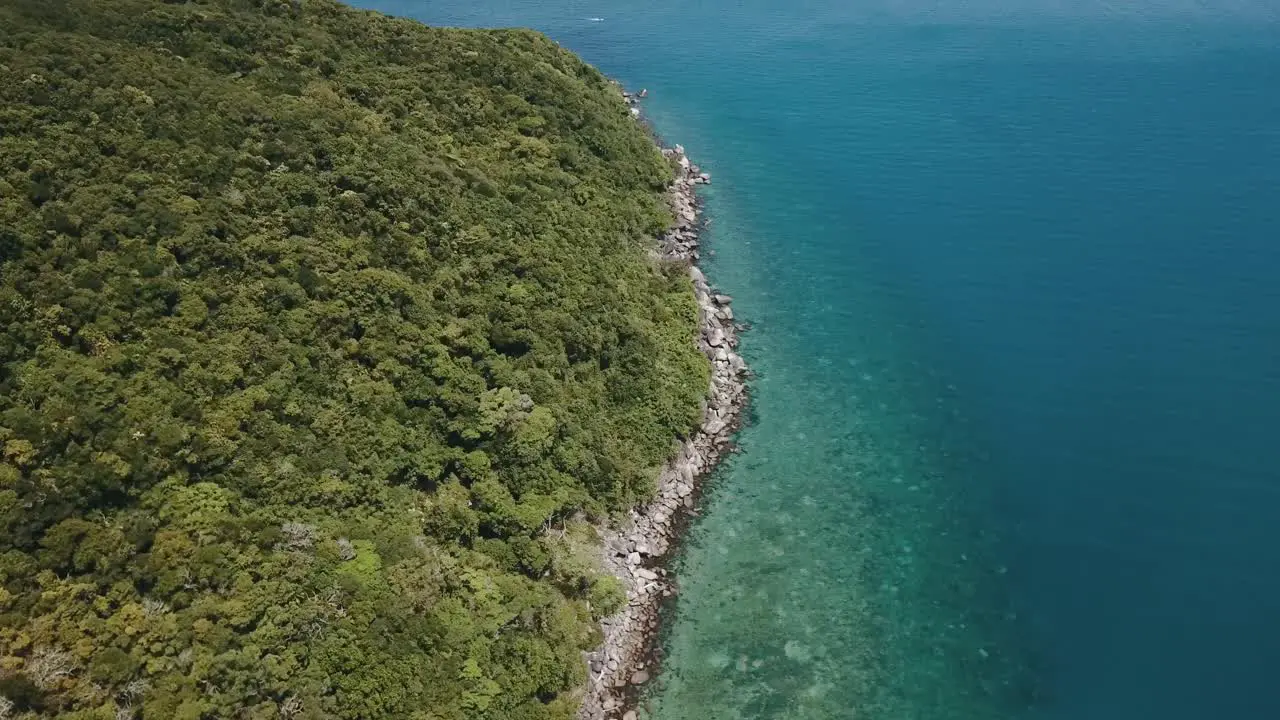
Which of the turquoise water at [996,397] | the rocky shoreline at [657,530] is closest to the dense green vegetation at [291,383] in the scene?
the rocky shoreline at [657,530]

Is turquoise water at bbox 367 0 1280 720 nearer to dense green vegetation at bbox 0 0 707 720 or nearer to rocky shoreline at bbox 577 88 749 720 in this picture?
rocky shoreline at bbox 577 88 749 720

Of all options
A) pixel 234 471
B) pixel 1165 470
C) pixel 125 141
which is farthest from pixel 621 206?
pixel 1165 470

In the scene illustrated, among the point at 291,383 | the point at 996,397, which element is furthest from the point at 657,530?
the point at 996,397

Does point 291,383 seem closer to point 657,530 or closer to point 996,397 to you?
point 657,530

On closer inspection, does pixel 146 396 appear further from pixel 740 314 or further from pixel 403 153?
pixel 740 314

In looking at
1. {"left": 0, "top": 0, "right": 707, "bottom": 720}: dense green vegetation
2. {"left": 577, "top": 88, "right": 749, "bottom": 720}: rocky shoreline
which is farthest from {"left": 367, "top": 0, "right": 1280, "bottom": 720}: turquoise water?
{"left": 0, "top": 0, "right": 707, "bottom": 720}: dense green vegetation

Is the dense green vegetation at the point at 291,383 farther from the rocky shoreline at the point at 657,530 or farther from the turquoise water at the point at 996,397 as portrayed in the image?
the turquoise water at the point at 996,397

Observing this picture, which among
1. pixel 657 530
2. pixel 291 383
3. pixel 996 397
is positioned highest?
pixel 291 383
